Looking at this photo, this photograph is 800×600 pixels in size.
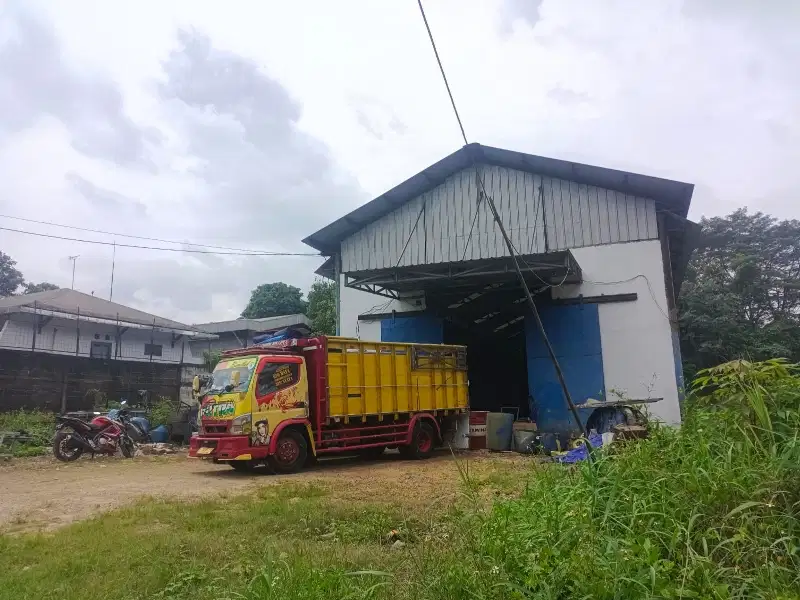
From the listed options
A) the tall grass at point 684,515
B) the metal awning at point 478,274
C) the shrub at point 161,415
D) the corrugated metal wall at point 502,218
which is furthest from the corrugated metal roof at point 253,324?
the tall grass at point 684,515

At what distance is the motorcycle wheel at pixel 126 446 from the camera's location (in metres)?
13.6

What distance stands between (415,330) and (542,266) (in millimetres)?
5098

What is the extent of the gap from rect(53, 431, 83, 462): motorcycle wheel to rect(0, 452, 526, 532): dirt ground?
6.9 inches

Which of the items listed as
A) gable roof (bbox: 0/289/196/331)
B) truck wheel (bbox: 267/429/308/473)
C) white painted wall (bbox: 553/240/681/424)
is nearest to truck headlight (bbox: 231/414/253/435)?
truck wheel (bbox: 267/429/308/473)

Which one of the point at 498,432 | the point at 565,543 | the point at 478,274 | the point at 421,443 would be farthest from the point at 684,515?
the point at 498,432

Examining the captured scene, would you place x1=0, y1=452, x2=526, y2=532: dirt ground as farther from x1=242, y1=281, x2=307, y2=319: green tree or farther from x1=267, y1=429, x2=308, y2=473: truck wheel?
x1=242, y1=281, x2=307, y2=319: green tree

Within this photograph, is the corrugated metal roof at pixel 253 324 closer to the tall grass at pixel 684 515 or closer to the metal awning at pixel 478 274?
the metal awning at pixel 478 274

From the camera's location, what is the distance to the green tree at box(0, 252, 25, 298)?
38.6 m

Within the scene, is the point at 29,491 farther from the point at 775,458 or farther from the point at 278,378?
the point at 775,458

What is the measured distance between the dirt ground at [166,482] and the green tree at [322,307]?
14.5m

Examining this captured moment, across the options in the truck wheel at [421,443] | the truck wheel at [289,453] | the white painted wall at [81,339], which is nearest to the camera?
the truck wheel at [289,453]

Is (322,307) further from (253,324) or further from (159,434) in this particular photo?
(159,434)

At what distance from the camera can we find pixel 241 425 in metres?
10.2

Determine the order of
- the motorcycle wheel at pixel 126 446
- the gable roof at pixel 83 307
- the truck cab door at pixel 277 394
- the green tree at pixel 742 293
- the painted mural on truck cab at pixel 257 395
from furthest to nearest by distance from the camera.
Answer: the green tree at pixel 742 293
the gable roof at pixel 83 307
the motorcycle wheel at pixel 126 446
the truck cab door at pixel 277 394
the painted mural on truck cab at pixel 257 395
